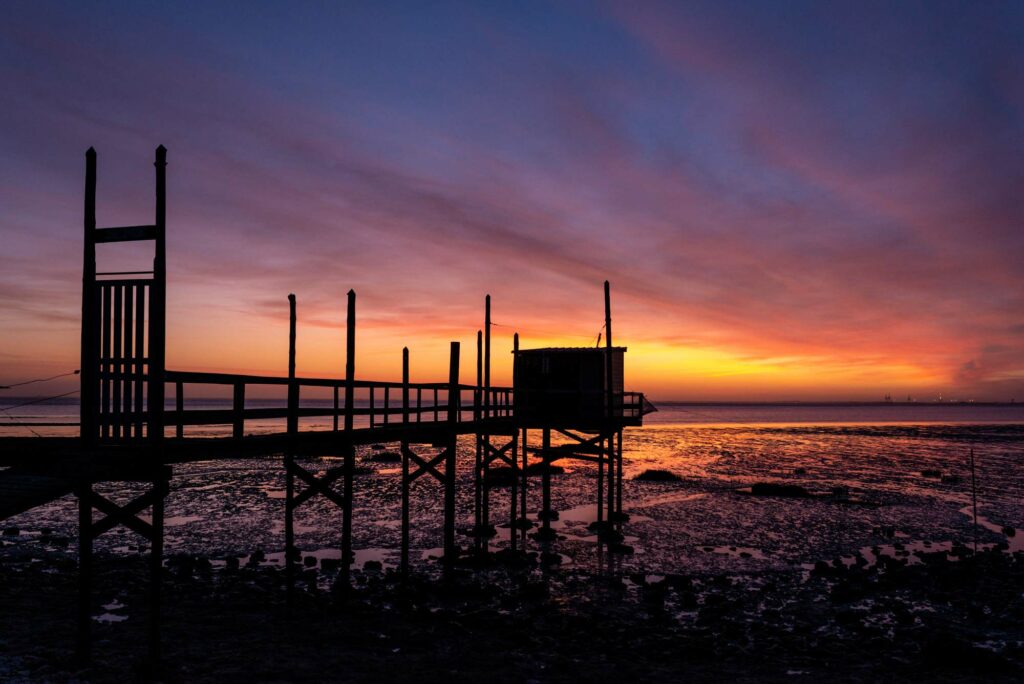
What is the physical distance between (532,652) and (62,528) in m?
18.7

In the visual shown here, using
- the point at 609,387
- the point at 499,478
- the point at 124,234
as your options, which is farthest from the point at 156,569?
the point at 499,478

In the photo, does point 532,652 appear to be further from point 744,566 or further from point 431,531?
point 431,531

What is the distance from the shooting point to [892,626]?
13102 millimetres

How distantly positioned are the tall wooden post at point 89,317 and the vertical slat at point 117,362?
25 centimetres

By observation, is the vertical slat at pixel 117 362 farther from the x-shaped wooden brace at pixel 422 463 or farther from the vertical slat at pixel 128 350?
the x-shaped wooden brace at pixel 422 463

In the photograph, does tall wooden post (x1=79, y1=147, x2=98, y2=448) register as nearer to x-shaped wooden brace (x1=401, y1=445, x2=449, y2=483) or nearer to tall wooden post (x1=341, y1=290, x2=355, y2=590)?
tall wooden post (x1=341, y1=290, x2=355, y2=590)

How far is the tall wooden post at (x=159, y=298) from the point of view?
9367 millimetres

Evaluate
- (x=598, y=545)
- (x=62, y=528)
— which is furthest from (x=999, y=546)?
(x=62, y=528)

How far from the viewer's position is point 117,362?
31.4 feet

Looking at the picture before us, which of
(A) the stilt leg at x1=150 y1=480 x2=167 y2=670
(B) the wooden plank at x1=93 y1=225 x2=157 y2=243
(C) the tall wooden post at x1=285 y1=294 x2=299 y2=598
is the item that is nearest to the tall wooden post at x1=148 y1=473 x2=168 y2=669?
(A) the stilt leg at x1=150 y1=480 x2=167 y2=670

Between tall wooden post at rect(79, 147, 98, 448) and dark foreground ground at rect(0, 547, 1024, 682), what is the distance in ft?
12.5

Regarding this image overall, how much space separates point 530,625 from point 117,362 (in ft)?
27.8

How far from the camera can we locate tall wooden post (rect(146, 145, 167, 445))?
937 centimetres

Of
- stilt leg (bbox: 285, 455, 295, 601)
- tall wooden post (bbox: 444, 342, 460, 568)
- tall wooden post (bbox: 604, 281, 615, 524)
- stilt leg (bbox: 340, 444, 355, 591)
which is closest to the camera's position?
stilt leg (bbox: 285, 455, 295, 601)
